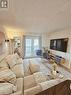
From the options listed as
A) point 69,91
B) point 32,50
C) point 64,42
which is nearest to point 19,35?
A: point 32,50

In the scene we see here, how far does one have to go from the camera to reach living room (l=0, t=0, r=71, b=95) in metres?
1.44

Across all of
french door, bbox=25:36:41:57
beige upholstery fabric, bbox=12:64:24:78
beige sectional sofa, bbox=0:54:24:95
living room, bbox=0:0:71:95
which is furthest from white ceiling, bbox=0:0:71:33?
french door, bbox=25:36:41:57

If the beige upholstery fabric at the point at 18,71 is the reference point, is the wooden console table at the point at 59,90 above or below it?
above

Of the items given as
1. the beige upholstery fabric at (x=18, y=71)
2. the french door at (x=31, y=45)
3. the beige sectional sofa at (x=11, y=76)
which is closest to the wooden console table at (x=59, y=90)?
the beige sectional sofa at (x=11, y=76)

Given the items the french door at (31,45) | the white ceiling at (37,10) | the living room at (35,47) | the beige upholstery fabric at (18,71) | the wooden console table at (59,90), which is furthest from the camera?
the french door at (31,45)

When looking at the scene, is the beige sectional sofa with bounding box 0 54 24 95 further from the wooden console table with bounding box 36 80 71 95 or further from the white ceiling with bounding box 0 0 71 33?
the white ceiling with bounding box 0 0 71 33

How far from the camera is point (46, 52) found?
8484 mm

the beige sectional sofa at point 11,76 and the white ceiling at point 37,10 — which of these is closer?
the beige sectional sofa at point 11,76

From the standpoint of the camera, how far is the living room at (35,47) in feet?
4.74

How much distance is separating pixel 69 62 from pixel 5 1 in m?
4.48

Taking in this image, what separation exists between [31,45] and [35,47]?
39 centimetres

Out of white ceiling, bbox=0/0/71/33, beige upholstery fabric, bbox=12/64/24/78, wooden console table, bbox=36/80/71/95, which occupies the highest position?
white ceiling, bbox=0/0/71/33

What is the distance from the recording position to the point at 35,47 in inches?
350

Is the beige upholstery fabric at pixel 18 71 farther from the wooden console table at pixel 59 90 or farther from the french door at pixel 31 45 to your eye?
the french door at pixel 31 45
